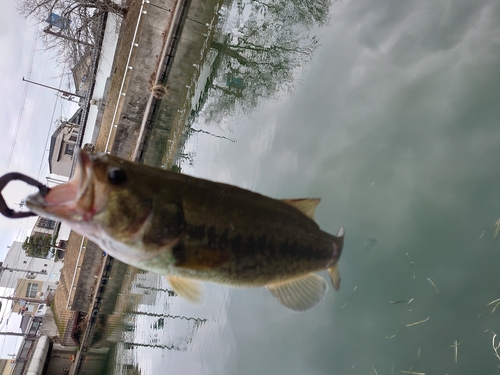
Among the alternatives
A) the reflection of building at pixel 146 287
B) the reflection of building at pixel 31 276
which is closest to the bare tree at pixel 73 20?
the reflection of building at pixel 146 287

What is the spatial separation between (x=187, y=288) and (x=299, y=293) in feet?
3.58

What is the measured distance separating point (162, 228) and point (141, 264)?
0.37 metres

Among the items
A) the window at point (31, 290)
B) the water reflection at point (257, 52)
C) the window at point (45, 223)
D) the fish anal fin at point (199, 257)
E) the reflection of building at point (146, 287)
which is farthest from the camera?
the window at point (45, 223)

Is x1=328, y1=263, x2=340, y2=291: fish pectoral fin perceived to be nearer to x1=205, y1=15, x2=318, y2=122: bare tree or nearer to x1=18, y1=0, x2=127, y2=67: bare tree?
x1=205, y1=15, x2=318, y2=122: bare tree

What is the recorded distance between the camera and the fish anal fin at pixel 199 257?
2.50m

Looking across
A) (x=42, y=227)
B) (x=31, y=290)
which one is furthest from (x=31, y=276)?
(x=42, y=227)

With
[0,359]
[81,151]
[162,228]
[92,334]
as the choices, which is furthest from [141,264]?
[0,359]

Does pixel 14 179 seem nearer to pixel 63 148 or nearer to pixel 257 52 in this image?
pixel 257 52

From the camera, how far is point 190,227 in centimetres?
249

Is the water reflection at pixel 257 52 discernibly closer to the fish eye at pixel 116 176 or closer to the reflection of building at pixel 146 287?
the reflection of building at pixel 146 287

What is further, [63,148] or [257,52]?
[63,148]

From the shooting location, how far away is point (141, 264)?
251 cm

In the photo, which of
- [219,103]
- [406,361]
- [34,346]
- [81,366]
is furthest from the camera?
[81,366]

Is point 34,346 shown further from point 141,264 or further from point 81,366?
point 141,264
